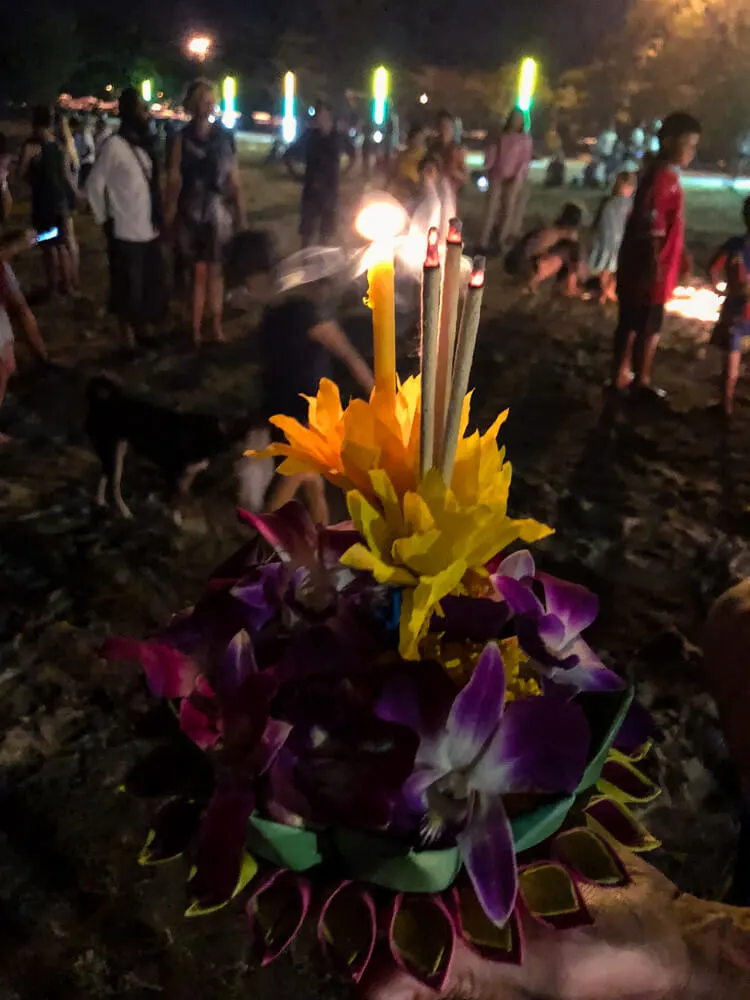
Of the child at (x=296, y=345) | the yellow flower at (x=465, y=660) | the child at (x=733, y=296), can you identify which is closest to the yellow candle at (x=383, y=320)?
the yellow flower at (x=465, y=660)

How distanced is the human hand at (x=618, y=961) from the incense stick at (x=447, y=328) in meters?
0.20

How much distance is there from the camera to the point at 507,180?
4.80 ft

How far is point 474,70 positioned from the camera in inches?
52.4

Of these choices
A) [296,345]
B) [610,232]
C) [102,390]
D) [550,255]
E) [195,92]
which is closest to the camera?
[296,345]

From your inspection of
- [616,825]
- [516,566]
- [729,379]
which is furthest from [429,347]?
[729,379]

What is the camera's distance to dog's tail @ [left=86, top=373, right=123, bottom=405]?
4.77 ft

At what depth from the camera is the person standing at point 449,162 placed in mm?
1426

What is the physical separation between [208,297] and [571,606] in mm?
1283

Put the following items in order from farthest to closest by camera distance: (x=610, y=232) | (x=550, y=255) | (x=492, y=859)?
(x=550, y=255)
(x=610, y=232)
(x=492, y=859)

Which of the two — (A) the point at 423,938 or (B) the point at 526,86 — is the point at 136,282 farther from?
(A) the point at 423,938

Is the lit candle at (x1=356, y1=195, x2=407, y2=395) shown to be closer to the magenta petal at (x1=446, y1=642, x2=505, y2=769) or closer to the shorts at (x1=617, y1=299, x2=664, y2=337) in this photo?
the magenta petal at (x1=446, y1=642, x2=505, y2=769)

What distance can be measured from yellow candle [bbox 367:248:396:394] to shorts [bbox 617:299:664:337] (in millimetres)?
1376

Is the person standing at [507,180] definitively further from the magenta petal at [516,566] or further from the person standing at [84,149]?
the magenta petal at [516,566]

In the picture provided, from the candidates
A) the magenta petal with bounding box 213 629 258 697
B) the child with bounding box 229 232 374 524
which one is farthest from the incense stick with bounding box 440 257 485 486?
the child with bounding box 229 232 374 524
